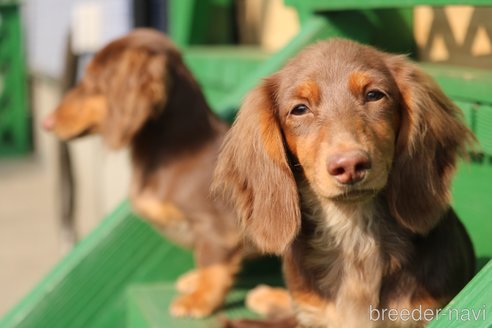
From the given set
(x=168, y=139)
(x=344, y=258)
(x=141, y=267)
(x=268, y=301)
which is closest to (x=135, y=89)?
(x=168, y=139)

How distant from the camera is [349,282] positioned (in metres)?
2.73

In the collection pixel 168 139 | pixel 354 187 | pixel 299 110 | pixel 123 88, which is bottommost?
pixel 168 139

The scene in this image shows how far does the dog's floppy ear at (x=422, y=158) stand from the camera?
8.61 ft

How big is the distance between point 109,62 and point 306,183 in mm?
1815

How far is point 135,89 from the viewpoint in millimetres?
4227

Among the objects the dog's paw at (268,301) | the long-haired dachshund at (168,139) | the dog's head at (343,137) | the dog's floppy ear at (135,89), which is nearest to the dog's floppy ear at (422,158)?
the dog's head at (343,137)

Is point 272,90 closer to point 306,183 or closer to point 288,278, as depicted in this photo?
point 306,183

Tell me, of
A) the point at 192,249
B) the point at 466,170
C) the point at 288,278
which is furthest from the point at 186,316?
the point at 466,170

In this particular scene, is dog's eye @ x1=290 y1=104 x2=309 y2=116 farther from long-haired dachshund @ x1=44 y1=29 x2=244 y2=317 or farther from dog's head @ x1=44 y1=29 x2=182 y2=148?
dog's head @ x1=44 y1=29 x2=182 y2=148

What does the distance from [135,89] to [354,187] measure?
1.97 m

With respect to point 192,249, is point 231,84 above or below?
above

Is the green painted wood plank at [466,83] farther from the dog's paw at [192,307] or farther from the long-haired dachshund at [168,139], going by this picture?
the dog's paw at [192,307]

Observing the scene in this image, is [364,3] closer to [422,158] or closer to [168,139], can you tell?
[168,139]

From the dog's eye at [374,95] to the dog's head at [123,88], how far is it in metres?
1.75
